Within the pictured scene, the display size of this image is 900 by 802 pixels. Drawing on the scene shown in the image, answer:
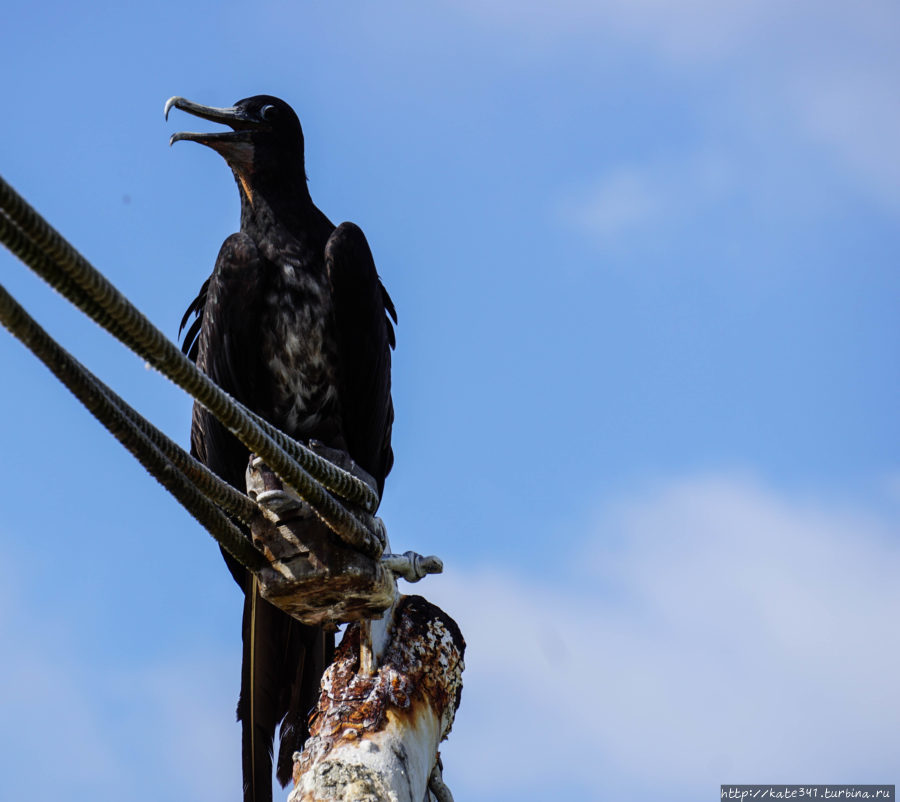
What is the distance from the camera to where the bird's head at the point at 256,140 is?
6.67 metres

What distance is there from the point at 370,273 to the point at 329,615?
2.22m

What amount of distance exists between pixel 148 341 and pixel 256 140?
3.87 meters

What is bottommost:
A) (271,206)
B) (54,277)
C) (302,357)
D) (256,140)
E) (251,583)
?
(54,277)

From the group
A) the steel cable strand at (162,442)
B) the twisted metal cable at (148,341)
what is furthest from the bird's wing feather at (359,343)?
the twisted metal cable at (148,341)

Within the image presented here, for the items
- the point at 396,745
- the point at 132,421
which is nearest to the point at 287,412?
the point at 396,745

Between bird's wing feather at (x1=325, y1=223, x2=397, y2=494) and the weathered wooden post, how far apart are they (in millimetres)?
1522

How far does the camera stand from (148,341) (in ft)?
10.1

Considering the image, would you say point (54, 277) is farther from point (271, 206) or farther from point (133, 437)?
point (271, 206)

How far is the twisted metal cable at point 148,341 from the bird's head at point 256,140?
2.95 metres

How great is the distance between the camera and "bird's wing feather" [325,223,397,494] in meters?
6.30

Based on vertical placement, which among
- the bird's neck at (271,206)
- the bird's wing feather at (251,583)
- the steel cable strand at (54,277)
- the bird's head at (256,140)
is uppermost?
the bird's head at (256,140)

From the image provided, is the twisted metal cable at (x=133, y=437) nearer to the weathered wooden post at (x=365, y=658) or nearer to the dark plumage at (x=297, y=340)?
the weathered wooden post at (x=365, y=658)

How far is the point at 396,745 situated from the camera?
4434mm

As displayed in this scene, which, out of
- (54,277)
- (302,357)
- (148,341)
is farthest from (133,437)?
(302,357)
